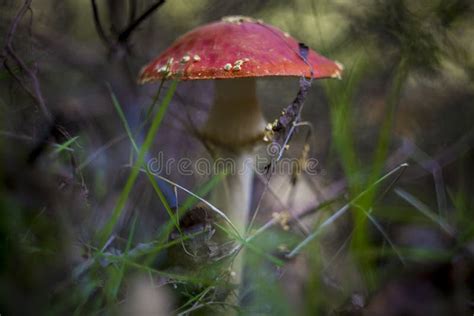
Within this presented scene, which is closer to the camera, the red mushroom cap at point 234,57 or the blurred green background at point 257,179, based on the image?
the blurred green background at point 257,179

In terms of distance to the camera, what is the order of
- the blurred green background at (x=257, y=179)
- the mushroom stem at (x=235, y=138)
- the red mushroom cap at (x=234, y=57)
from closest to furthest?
the blurred green background at (x=257, y=179), the red mushroom cap at (x=234, y=57), the mushroom stem at (x=235, y=138)

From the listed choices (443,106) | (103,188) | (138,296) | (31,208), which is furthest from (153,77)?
(443,106)

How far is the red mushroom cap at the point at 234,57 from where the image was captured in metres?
1.27

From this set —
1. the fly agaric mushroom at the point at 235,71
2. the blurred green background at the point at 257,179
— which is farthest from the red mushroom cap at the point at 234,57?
the blurred green background at the point at 257,179

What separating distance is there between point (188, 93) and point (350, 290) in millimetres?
1797

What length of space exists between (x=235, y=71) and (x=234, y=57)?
67 millimetres

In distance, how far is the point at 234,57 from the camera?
4.24 ft

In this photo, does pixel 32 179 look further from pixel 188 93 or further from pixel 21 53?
pixel 188 93

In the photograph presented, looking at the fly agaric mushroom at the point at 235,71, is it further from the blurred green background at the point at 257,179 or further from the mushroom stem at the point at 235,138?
the blurred green background at the point at 257,179

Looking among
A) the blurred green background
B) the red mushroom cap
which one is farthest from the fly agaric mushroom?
the blurred green background

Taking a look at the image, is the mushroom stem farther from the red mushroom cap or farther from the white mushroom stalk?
the red mushroom cap

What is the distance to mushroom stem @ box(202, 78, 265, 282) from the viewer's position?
164cm

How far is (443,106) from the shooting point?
2291 millimetres

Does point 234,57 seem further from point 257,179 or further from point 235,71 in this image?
point 257,179
